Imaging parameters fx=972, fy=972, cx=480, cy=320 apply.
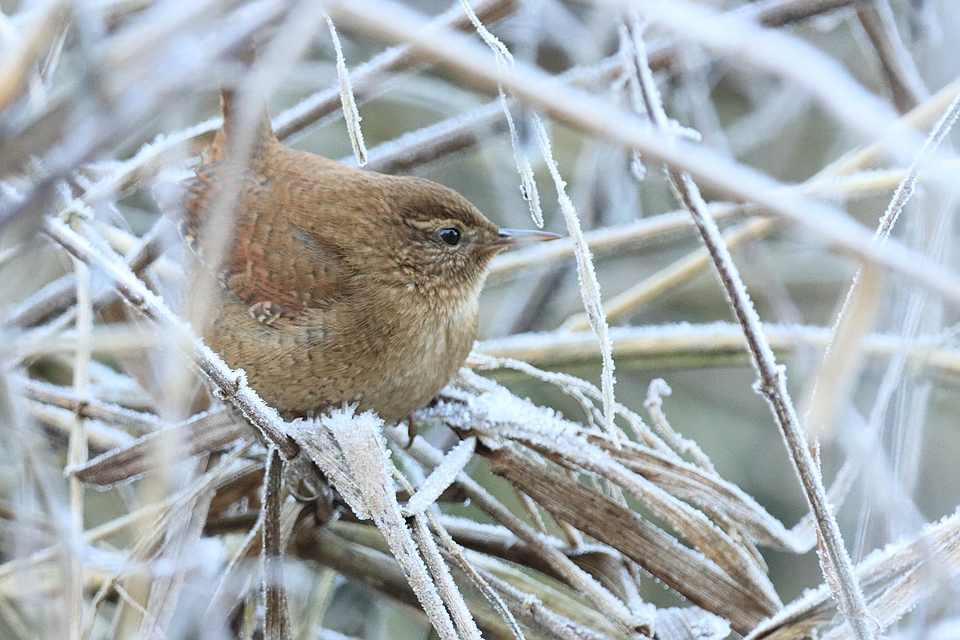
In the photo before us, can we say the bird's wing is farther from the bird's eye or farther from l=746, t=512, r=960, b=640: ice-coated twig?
l=746, t=512, r=960, b=640: ice-coated twig

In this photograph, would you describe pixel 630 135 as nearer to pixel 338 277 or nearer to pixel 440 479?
pixel 440 479

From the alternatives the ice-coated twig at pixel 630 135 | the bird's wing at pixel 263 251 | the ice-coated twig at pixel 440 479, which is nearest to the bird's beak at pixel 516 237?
the bird's wing at pixel 263 251

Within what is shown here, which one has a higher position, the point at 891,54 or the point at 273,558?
the point at 891,54

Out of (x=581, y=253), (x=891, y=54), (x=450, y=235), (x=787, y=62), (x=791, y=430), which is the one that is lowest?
(x=791, y=430)

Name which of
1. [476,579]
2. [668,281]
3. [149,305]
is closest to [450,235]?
[668,281]

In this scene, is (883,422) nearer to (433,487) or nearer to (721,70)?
(433,487)

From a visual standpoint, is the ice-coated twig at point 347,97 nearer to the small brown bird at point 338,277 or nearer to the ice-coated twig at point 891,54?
the small brown bird at point 338,277

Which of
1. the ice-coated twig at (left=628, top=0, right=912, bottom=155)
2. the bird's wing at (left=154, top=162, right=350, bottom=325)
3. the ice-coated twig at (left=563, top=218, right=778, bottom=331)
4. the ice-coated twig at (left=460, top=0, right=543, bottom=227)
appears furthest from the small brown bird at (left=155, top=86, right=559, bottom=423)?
the ice-coated twig at (left=628, top=0, right=912, bottom=155)
